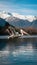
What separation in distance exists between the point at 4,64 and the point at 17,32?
120 feet

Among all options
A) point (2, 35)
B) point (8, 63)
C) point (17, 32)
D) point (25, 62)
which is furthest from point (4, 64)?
point (2, 35)

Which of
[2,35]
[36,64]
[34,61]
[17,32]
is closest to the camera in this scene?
[36,64]

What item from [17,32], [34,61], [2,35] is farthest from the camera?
[2,35]

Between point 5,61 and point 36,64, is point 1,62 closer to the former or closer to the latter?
point 5,61

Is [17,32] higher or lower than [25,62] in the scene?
lower

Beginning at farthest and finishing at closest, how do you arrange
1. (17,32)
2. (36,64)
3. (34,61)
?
(17,32) → (34,61) → (36,64)

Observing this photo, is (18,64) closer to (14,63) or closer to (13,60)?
(14,63)

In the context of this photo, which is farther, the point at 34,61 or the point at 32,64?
the point at 34,61

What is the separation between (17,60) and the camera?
1630 cm

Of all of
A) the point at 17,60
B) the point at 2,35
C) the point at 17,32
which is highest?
the point at 17,60

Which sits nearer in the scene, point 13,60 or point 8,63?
point 8,63

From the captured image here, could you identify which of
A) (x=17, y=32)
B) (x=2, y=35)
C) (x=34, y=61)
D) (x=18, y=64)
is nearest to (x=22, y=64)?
(x=18, y=64)

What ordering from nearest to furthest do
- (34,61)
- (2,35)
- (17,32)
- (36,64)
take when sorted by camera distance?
(36,64) < (34,61) < (17,32) < (2,35)

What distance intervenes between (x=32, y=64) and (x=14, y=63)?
1.05m
